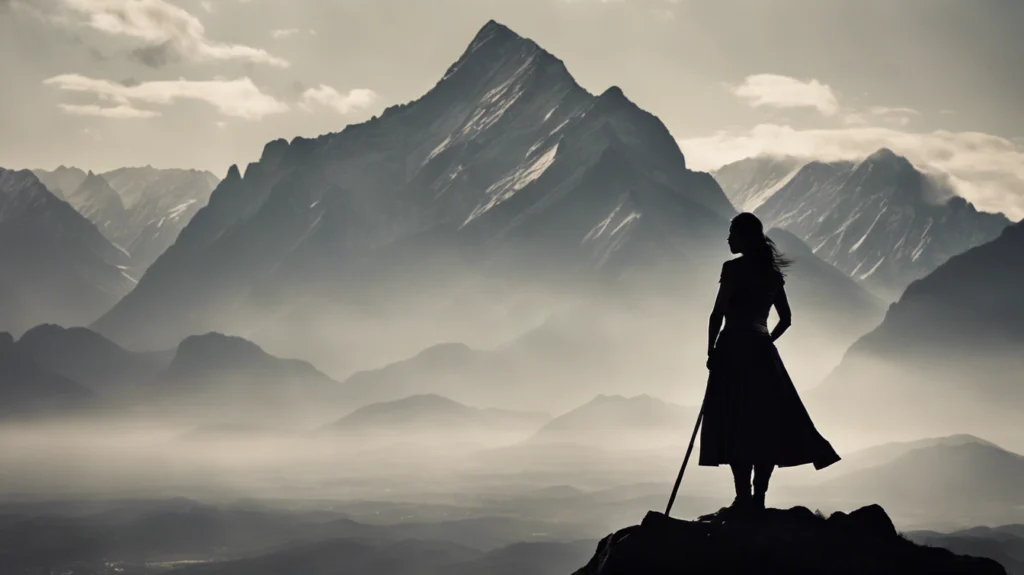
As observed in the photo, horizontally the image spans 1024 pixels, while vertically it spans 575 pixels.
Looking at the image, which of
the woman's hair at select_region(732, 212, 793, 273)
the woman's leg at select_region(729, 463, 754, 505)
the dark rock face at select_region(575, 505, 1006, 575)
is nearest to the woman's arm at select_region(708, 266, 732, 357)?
the woman's hair at select_region(732, 212, 793, 273)

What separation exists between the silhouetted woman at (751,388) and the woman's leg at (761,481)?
1 centimetres

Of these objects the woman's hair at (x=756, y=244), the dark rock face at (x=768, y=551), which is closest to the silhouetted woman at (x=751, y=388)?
the woman's hair at (x=756, y=244)

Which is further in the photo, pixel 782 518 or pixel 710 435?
pixel 710 435

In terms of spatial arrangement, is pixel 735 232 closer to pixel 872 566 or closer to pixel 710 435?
pixel 710 435

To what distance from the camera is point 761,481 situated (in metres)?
15.7

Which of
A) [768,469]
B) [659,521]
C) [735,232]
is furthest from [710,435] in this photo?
[735,232]

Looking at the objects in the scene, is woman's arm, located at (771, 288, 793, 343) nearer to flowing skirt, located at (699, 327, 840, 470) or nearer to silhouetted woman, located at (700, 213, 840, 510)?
silhouetted woman, located at (700, 213, 840, 510)

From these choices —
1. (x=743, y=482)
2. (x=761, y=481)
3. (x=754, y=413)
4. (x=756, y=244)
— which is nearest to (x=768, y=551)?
(x=743, y=482)

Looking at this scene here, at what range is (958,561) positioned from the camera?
13820mm

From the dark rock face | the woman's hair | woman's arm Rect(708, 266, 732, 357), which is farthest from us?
the woman's hair

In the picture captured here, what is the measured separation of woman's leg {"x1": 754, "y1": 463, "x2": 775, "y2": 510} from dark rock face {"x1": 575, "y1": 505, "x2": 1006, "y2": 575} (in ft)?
1.77

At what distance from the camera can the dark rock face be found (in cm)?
1373

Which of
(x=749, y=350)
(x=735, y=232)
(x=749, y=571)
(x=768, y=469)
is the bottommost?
(x=749, y=571)

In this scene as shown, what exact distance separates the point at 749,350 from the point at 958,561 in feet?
12.8
